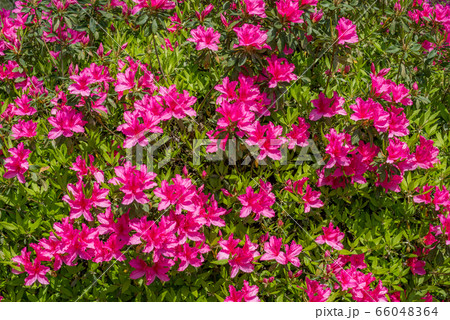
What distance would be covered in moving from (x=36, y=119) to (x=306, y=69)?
1727 mm

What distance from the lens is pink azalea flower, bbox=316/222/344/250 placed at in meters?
2.29

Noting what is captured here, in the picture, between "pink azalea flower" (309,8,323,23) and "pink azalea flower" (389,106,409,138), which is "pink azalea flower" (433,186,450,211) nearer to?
"pink azalea flower" (389,106,409,138)

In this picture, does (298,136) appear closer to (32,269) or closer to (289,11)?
(289,11)

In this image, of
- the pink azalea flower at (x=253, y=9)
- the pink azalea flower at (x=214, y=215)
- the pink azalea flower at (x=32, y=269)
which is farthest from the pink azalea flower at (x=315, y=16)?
the pink azalea flower at (x=32, y=269)

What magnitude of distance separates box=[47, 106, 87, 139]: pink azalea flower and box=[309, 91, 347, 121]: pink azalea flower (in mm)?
1265

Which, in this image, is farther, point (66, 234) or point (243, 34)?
point (243, 34)

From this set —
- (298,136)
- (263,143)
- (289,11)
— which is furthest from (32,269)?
(289,11)

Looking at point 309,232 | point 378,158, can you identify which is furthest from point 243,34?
→ point 309,232

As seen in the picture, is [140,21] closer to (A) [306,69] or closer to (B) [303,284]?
(A) [306,69]

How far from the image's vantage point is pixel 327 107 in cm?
243

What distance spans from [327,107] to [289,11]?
0.56m

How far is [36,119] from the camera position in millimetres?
2768

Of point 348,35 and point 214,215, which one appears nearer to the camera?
point 214,215

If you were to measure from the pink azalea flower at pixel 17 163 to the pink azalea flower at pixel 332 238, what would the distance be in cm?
160
